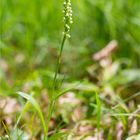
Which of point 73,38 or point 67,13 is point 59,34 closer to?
point 73,38

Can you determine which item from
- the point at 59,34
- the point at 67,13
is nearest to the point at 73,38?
the point at 59,34

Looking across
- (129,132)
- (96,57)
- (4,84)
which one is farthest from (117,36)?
(129,132)

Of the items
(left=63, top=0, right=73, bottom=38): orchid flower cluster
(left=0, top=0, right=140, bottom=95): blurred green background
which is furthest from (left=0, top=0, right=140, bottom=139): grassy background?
(left=63, top=0, right=73, bottom=38): orchid flower cluster

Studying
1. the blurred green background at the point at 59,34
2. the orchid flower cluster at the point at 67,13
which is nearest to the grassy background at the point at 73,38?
the blurred green background at the point at 59,34

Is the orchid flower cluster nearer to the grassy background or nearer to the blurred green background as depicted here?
the grassy background

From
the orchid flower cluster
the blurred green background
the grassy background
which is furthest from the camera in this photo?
the blurred green background

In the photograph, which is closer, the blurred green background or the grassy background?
the grassy background

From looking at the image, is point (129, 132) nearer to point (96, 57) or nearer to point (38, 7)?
point (96, 57)

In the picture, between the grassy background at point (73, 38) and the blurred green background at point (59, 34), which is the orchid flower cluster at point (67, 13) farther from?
the blurred green background at point (59, 34)
